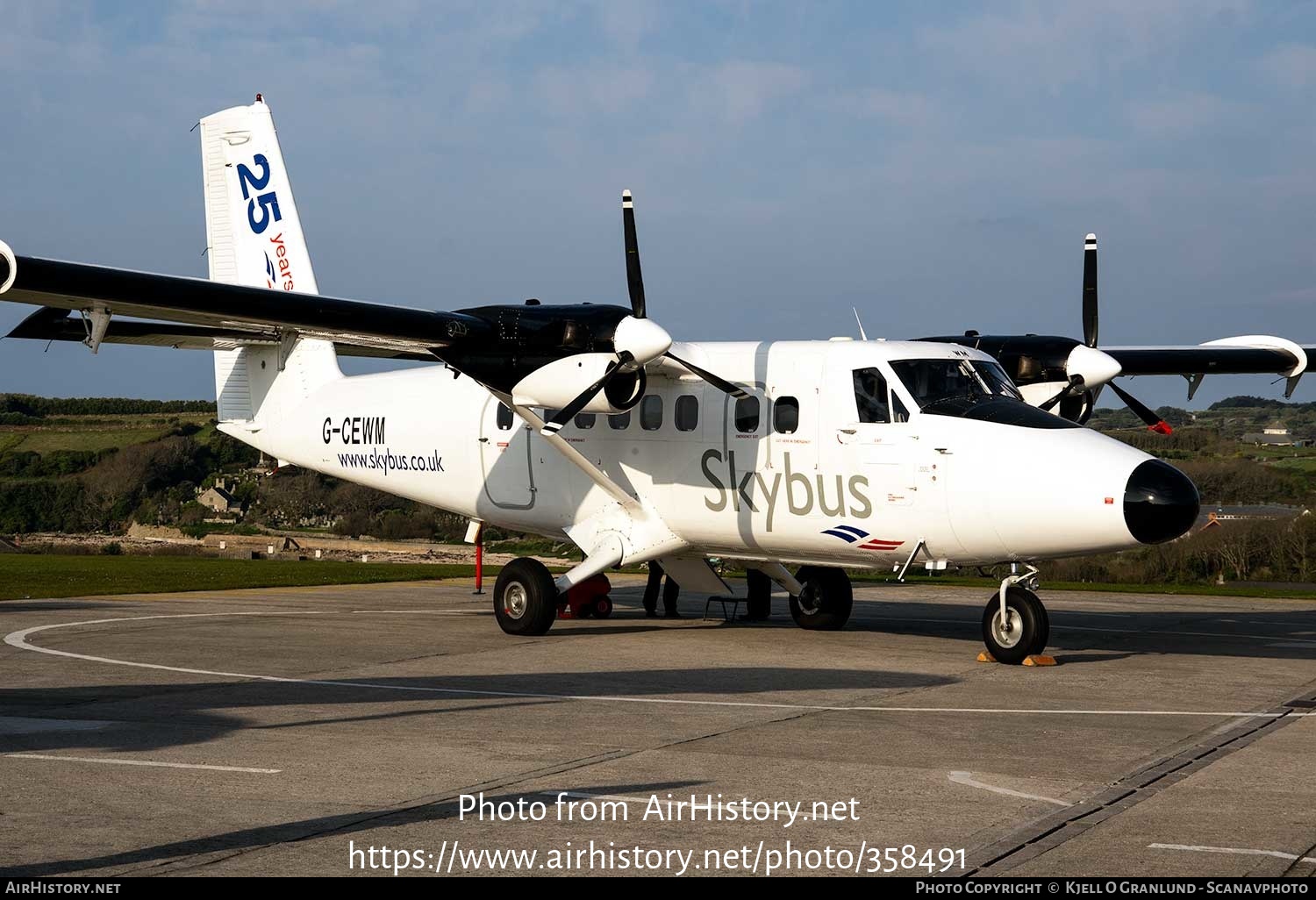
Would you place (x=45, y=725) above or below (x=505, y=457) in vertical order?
below

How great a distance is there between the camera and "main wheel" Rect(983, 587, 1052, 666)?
46.5 feet

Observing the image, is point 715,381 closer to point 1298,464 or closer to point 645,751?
point 645,751

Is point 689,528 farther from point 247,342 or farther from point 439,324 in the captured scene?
point 247,342

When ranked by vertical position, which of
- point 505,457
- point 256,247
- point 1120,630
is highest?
point 256,247

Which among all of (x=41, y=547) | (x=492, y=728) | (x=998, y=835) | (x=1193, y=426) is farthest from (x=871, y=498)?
(x=1193, y=426)

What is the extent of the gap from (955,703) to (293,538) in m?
41.7

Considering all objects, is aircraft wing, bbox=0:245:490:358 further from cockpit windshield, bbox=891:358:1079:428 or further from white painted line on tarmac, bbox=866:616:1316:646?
white painted line on tarmac, bbox=866:616:1316:646

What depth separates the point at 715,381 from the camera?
51.8 ft

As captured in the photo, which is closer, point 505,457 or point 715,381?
point 715,381

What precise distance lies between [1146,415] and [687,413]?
6.14 metres

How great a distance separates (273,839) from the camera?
6727 mm

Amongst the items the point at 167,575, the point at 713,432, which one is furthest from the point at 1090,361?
the point at 167,575

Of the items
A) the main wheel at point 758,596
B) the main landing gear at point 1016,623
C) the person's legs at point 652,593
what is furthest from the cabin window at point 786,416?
the person's legs at point 652,593

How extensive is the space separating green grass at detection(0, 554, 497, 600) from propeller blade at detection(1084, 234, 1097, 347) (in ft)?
47.9
